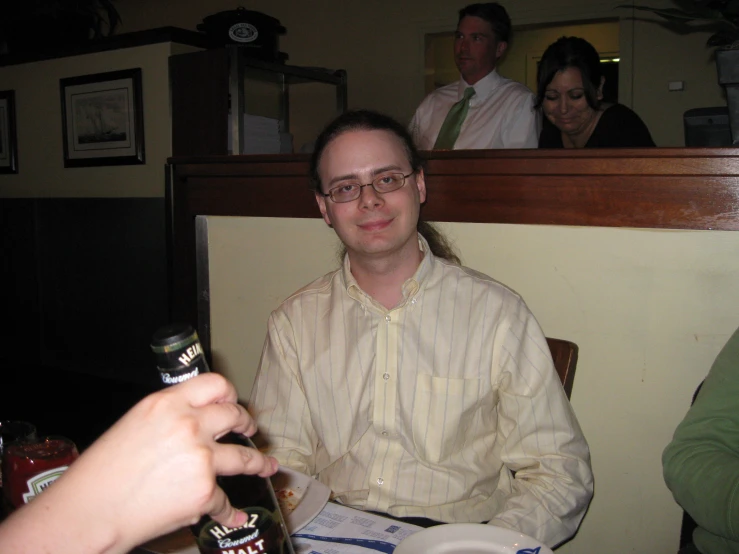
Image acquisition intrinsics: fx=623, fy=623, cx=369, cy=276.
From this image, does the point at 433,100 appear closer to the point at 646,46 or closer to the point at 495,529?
the point at 646,46

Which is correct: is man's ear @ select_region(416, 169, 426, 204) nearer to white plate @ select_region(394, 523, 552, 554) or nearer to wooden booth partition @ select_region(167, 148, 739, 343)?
wooden booth partition @ select_region(167, 148, 739, 343)

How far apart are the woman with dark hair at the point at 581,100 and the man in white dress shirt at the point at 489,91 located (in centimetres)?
78

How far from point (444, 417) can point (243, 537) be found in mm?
723

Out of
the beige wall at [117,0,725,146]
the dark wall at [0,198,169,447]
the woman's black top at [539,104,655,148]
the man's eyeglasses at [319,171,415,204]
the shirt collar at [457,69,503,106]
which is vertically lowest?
the dark wall at [0,198,169,447]

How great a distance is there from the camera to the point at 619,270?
1.55 metres

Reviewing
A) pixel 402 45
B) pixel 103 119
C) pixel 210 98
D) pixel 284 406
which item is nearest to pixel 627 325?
pixel 284 406

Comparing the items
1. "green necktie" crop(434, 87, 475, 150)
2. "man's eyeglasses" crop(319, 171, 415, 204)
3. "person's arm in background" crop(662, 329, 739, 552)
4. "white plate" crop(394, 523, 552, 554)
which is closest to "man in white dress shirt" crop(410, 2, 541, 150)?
"green necktie" crop(434, 87, 475, 150)

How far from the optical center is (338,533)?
2.76 ft

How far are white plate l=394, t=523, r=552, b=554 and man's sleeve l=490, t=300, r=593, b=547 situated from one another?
1.13 ft

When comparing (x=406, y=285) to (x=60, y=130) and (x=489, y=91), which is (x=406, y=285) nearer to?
(x=489, y=91)

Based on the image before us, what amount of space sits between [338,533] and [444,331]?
557mm

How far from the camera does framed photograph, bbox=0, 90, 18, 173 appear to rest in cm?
480

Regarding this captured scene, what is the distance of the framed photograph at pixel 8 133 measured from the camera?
4.80 metres

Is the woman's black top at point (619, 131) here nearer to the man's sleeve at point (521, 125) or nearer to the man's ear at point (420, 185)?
the man's sleeve at point (521, 125)
